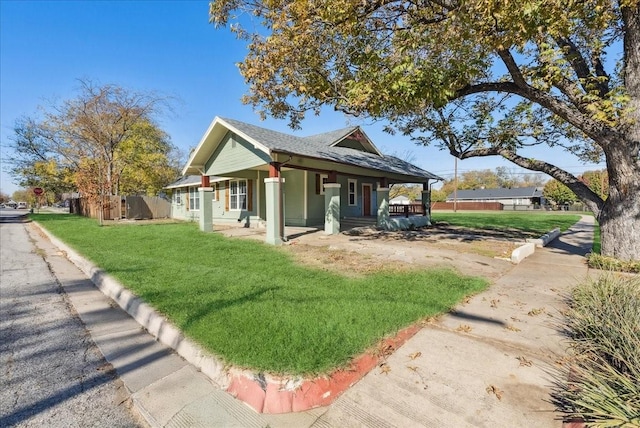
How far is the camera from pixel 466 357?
10.1 ft

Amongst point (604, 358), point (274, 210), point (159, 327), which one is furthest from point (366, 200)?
point (604, 358)

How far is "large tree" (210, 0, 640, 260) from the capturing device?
17.7 ft

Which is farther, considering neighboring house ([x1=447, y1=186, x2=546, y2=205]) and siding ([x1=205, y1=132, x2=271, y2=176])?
neighboring house ([x1=447, y1=186, x2=546, y2=205])

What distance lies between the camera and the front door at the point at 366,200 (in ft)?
58.3

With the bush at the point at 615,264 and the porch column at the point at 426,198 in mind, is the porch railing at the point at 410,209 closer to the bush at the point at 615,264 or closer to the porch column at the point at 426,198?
the porch column at the point at 426,198

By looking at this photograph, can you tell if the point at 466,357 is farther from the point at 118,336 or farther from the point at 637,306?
the point at 118,336

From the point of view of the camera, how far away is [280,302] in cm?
431

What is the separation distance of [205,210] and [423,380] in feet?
42.4

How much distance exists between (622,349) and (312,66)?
785cm

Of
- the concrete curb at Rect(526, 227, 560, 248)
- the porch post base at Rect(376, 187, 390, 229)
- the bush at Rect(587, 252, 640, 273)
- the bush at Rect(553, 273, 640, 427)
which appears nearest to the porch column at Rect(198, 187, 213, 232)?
the porch post base at Rect(376, 187, 390, 229)

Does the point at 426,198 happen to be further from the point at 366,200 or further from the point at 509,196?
the point at 509,196

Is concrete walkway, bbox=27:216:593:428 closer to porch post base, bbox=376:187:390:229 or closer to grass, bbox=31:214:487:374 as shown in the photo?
grass, bbox=31:214:487:374

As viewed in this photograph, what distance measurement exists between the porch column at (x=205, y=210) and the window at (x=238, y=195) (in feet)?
8.73

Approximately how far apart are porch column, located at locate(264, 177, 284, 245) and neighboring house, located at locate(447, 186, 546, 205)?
59.8 m
